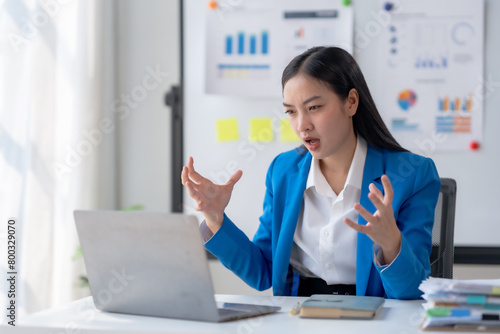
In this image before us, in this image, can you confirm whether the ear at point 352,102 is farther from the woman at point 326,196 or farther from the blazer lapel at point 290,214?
the blazer lapel at point 290,214

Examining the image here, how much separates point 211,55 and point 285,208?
1.34 meters

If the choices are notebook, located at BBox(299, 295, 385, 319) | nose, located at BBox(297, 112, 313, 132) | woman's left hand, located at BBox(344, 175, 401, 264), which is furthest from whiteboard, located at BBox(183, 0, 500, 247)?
notebook, located at BBox(299, 295, 385, 319)

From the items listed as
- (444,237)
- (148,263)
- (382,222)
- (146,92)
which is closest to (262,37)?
(146,92)

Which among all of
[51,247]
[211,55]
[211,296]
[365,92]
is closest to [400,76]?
[211,55]

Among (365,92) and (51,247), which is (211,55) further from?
(365,92)

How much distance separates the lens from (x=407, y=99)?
2768 mm

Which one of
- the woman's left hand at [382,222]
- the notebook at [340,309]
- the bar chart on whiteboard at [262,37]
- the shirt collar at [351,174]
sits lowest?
the notebook at [340,309]

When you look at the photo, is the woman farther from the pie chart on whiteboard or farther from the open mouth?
the pie chart on whiteboard

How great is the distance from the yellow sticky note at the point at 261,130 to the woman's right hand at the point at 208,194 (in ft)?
4.24

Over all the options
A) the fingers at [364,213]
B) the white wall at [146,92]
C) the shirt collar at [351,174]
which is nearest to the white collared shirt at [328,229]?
the shirt collar at [351,174]

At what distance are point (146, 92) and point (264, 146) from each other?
0.73 metres

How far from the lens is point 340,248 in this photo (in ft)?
5.50

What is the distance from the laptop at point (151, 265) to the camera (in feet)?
3.81

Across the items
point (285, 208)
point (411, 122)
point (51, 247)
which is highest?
point (411, 122)
